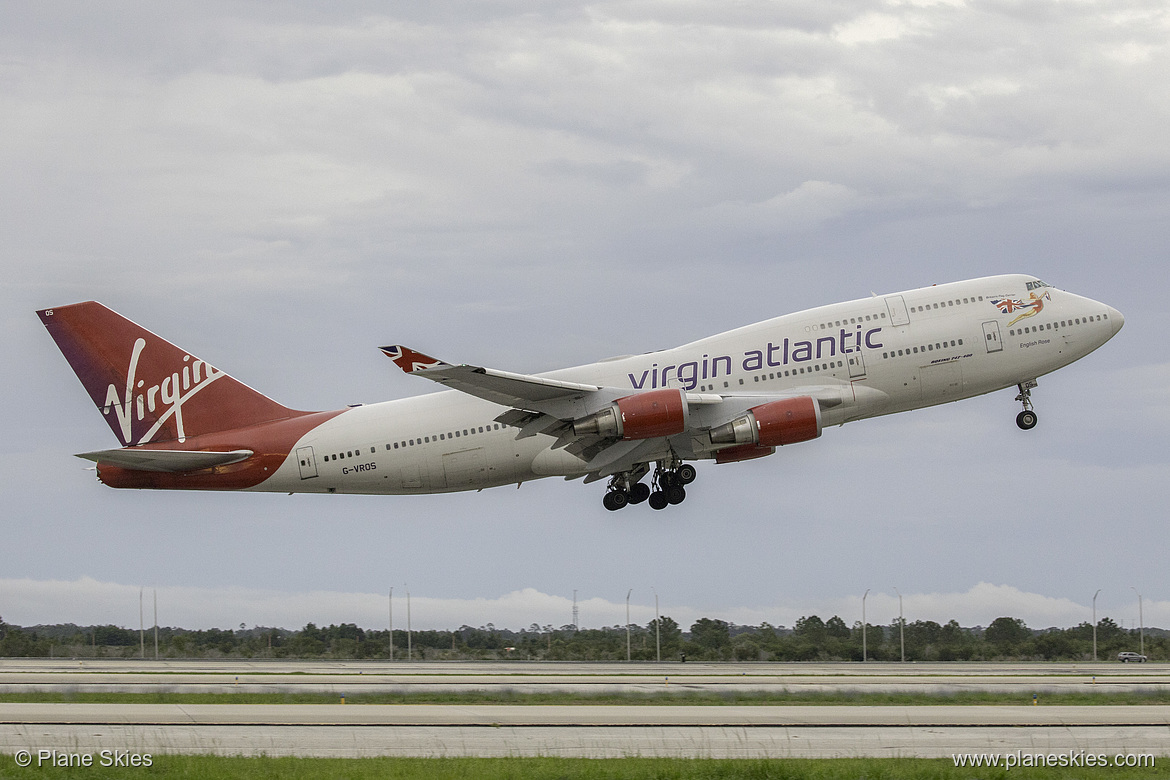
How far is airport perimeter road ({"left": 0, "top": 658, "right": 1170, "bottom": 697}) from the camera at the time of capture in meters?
39.8

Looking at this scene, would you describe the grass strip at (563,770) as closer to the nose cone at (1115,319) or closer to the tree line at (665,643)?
the nose cone at (1115,319)

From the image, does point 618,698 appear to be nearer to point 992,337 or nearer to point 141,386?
point 992,337

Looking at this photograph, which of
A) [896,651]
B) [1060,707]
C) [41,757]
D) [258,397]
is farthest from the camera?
[896,651]

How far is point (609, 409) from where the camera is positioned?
3984 cm

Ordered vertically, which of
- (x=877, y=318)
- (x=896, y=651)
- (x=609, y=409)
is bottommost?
(x=896, y=651)

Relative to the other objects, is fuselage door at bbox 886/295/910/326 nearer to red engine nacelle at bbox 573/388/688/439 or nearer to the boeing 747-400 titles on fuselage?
the boeing 747-400 titles on fuselage

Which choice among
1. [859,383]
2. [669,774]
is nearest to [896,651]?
[859,383]

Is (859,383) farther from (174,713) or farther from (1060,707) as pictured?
(174,713)

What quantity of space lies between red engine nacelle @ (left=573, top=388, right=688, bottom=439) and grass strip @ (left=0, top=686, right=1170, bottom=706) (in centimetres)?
834

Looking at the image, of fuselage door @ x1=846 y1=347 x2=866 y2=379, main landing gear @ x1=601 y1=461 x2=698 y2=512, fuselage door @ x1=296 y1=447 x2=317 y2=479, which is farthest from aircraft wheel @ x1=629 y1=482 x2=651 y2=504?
fuselage door @ x1=296 y1=447 x2=317 y2=479

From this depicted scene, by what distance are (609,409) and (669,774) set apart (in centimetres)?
1871

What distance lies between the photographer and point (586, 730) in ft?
93.2

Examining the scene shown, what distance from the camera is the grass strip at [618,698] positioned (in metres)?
35.4

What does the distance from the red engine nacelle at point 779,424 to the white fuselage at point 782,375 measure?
3.25 feet
